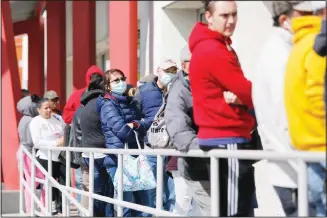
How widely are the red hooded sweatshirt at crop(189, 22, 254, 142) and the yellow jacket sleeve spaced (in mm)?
677

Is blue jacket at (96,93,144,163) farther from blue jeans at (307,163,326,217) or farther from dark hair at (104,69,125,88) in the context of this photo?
blue jeans at (307,163,326,217)

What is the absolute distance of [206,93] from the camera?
175 inches

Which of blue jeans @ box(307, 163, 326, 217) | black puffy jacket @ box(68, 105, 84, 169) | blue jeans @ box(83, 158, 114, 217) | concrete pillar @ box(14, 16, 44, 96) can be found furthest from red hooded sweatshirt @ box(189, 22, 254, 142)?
concrete pillar @ box(14, 16, 44, 96)

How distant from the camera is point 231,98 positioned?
4328mm

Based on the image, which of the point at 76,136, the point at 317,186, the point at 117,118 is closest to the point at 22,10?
the point at 76,136

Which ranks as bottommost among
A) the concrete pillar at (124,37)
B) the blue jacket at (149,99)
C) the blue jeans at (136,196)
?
the blue jeans at (136,196)

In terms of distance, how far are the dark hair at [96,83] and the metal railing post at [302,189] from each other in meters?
4.50

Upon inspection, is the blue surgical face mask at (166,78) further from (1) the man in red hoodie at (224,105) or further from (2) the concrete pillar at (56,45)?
(2) the concrete pillar at (56,45)

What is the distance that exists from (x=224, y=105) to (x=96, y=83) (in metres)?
3.61

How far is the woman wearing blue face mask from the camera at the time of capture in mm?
6809

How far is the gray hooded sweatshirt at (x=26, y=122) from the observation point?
9.98 metres

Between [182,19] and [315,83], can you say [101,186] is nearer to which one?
[315,83]

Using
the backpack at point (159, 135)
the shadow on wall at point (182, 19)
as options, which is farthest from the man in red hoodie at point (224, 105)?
the shadow on wall at point (182, 19)

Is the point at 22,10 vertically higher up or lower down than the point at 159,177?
higher up
